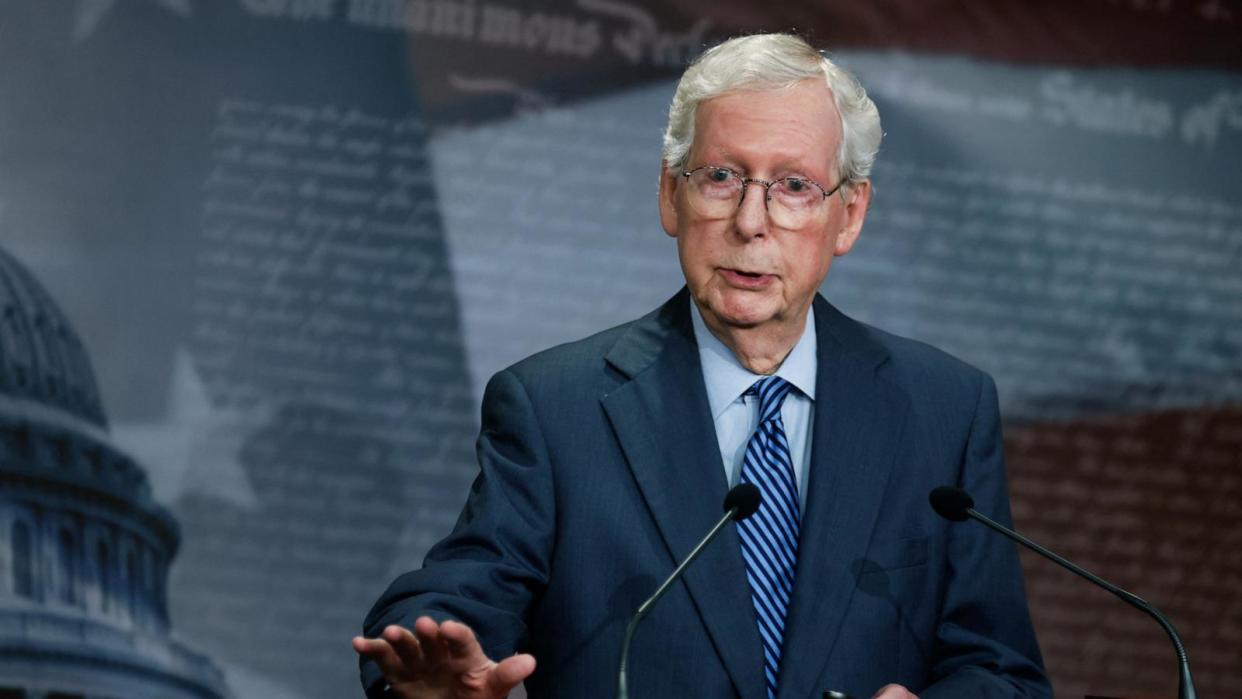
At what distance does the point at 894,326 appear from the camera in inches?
147

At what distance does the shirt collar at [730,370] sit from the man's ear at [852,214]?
0.12m

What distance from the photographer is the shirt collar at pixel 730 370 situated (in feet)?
5.78

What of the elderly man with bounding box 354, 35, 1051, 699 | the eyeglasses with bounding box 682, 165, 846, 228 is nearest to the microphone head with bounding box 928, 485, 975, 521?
the elderly man with bounding box 354, 35, 1051, 699

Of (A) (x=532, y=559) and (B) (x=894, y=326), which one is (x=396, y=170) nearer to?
(B) (x=894, y=326)

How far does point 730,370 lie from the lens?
5.82 ft

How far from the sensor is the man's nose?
1.69 m

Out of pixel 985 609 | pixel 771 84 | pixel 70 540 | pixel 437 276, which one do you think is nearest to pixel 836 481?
pixel 985 609

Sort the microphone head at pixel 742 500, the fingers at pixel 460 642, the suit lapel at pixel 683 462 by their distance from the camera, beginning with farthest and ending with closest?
the suit lapel at pixel 683 462
the microphone head at pixel 742 500
the fingers at pixel 460 642

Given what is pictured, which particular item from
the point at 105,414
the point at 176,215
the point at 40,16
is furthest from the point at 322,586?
the point at 40,16

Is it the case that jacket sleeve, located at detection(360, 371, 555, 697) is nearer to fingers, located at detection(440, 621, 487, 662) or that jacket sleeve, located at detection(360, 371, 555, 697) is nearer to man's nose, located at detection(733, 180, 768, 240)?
fingers, located at detection(440, 621, 487, 662)

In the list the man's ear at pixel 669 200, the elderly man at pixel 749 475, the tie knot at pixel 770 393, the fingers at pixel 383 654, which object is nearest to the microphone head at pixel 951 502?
the elderly man at pixel 749 475

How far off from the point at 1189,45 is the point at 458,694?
3.21 metres

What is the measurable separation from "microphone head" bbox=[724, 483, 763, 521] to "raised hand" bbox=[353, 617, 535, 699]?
10.5 inches

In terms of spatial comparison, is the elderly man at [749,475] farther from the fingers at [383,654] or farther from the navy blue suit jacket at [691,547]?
the fingers at [383,654]
